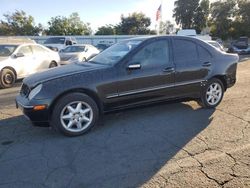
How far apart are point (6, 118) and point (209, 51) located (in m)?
4.36

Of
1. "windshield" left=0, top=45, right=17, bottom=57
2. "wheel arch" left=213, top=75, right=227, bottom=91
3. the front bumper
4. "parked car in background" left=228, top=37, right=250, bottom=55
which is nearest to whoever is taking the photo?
the front bumper

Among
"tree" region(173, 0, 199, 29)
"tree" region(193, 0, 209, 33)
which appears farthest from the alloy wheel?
"tree" region(173, 0, 199, 29)

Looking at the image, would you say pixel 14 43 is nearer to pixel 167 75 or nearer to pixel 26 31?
pixel 167 75

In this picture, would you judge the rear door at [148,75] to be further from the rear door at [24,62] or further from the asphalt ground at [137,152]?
the rear door at [24,62]

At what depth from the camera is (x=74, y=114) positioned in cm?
478

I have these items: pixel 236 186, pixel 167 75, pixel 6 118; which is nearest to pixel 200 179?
pixel 236 186

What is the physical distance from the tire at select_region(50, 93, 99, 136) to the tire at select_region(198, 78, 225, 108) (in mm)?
2394

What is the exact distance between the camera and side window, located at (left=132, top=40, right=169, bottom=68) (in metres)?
5.29

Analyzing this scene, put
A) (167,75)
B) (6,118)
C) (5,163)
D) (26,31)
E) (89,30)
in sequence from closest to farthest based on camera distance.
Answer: (5,163), (167,75), (6,118), (26,31), (89,30)

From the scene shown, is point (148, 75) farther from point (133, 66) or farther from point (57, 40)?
point (57, 40)

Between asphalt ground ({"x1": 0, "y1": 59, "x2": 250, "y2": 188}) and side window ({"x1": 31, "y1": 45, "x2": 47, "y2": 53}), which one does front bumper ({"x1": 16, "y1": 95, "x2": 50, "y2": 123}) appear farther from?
side window ({"x1": 31, "y1": 45, "x2": 47, "y2": 53})

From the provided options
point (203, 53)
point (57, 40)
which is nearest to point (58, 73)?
point (203, 53)

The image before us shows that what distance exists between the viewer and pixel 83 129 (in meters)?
4.89

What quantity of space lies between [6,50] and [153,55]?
7054 millimetres
